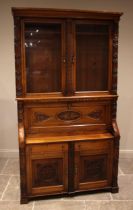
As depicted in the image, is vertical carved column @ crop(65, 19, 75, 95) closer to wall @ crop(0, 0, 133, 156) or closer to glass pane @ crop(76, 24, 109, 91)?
glass pane @ crop(76, 24, 109, 91)

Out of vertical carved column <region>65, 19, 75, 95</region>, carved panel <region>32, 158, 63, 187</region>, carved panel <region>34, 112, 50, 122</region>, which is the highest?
vertical carved column <region>65, 19, 75, 95</region>

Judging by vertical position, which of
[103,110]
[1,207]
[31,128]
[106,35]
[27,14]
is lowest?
[1,207]

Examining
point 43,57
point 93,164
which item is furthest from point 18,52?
point 93,164

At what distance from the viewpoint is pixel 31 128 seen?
103 inches

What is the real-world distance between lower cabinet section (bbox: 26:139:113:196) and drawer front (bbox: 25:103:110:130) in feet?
0.78

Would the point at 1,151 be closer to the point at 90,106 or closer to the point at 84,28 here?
the point at 90,106

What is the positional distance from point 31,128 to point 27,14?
1.18 metres

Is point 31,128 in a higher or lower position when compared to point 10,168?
higher

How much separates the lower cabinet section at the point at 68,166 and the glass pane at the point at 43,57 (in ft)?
2.13

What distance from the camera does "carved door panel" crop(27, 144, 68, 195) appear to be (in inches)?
100

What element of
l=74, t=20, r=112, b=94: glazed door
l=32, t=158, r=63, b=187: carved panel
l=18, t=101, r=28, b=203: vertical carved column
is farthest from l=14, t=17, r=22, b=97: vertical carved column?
l=32, t=158, r=63, b=187: carved panel

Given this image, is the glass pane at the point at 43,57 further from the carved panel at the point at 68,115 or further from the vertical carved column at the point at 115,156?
the vertical carved column at the point at 115,156

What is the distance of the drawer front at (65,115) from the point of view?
8.56 feet

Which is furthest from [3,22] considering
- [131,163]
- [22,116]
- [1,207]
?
[131,163]
